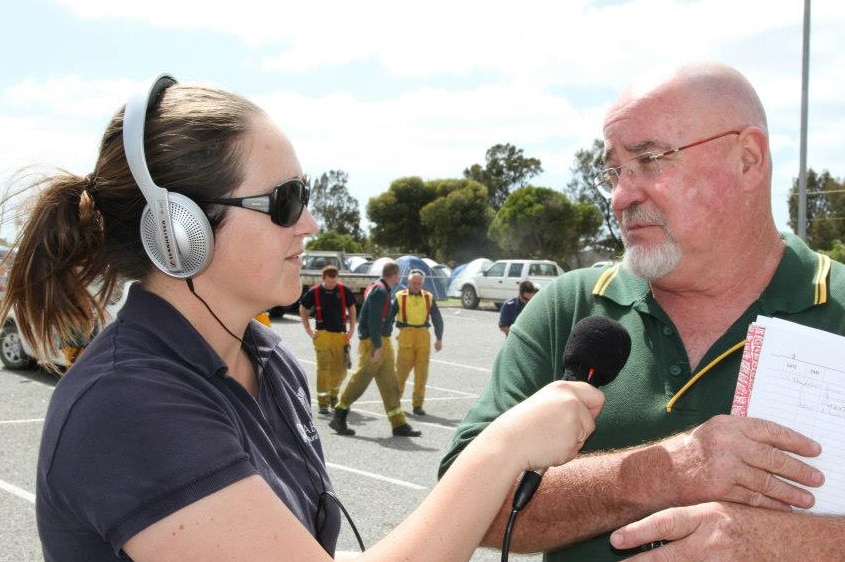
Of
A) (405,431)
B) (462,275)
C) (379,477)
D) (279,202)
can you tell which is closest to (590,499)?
(279,202)

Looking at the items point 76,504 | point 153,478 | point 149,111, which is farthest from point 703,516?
point 149,111

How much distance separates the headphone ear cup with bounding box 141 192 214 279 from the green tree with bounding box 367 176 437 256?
59618mm

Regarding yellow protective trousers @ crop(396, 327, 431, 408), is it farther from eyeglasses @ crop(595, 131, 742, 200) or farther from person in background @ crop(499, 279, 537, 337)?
eyeglasses @ crop(595, 131, 742, 200)

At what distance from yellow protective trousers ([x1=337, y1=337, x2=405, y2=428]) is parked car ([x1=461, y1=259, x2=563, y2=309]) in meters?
19.1

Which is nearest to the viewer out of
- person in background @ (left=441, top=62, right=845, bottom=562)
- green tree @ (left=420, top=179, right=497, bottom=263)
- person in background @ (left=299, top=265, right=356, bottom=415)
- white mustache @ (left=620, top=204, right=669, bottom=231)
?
person in background @ (left=441, top=62, right=845, bottom=562)

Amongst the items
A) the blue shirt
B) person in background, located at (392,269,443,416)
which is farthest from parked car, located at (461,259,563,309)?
person in background, located at (392,269,443,416)

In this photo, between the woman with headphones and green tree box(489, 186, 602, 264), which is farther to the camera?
green tree box(489, 186, 602, 264)

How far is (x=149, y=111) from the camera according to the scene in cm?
193

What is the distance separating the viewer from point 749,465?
5.66ft

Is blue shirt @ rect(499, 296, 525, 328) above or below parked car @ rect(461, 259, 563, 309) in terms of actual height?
above

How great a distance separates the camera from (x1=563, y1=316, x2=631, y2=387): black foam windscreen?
1.89m

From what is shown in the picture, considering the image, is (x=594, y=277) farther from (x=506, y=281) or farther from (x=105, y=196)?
(x=506, y=281)

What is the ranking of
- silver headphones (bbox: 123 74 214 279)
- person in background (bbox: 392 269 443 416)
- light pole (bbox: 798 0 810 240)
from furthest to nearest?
light pole (bbox: 798 0 810 240), person in background (bbox: 392 269 443 416), silver headphones (bbox: 123 74 214 279)

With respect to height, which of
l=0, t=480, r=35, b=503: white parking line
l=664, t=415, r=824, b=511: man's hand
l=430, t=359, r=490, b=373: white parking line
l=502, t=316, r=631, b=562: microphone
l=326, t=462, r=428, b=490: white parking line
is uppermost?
l=502, t=316, r=631, b=562: microphone
